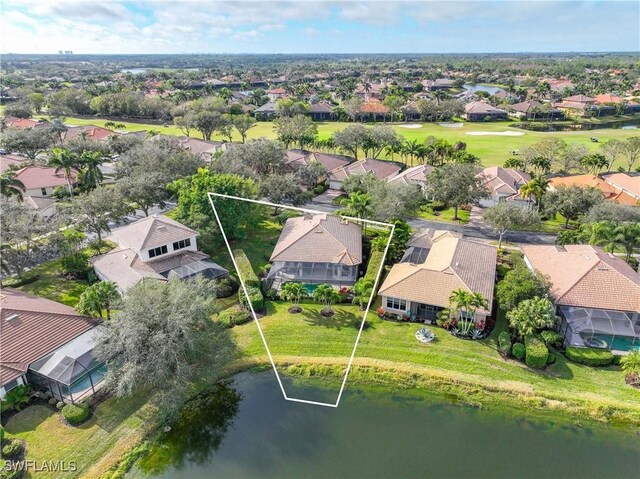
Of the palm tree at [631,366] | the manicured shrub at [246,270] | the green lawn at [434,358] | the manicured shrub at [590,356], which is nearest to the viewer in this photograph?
the palm tree at [631,366]

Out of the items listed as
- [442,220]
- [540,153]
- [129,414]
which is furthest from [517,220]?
[129,414]

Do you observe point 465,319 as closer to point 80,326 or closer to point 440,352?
point 440,352

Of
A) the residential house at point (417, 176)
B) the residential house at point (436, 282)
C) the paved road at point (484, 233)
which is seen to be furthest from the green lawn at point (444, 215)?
the residential house at point (436, 282)

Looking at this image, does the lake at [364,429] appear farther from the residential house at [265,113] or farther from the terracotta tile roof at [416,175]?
the residential house at [265,113]

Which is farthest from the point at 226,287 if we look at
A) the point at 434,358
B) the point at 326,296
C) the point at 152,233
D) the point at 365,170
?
the point at 365,170

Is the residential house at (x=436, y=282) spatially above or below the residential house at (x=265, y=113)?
below

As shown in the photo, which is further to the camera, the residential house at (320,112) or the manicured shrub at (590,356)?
the residential house at (320,112)
